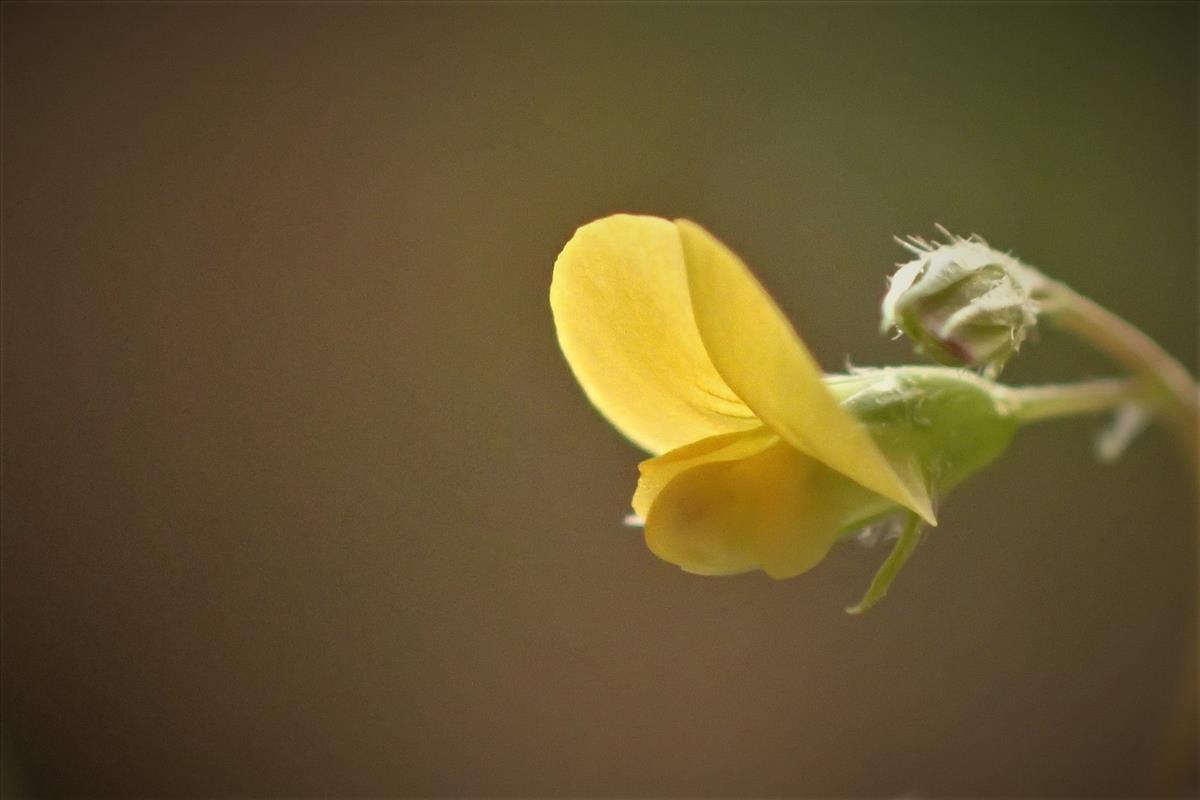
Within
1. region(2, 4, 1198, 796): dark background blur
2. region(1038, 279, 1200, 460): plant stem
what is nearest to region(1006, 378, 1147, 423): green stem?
region(1038, 279, 1200, 460): plant stem

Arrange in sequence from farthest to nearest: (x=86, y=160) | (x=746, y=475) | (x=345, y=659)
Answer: (x=345, y=659)
(x=86, y=160)
(x=746, y=475)

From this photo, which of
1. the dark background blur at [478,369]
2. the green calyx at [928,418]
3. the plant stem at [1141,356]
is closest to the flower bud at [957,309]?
the green calyx at [928,418]

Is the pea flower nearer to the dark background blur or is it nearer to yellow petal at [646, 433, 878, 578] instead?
yellow petal at [646, 433, 878, 578]

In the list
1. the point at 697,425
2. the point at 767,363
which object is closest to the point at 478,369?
the point at 697,425

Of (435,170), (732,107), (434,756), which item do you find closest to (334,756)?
(434,756)

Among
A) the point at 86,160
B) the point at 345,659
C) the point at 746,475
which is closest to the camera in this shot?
the point at 746,475

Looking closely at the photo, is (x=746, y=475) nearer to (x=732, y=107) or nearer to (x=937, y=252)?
(x=937, y=252)

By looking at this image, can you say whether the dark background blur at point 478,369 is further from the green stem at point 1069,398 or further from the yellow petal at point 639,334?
the yellow petal at point 639,334
